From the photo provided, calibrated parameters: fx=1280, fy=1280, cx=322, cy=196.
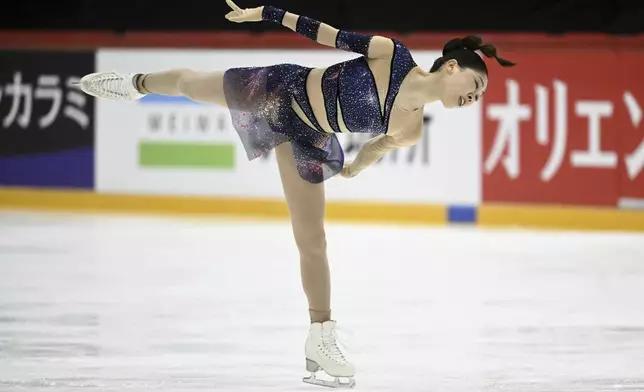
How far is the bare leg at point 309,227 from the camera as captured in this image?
12.8 feet

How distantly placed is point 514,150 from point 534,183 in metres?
0.26

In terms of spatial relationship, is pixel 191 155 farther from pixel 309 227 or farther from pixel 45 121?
pixel 309 227

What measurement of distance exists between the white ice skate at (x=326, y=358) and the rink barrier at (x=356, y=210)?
15.8 ft

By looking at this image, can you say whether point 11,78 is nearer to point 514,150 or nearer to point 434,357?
point 514,150

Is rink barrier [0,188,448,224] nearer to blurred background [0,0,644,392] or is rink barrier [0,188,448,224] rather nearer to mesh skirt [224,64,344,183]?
blurred background [0,0,644,392]

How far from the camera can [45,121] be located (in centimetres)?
947

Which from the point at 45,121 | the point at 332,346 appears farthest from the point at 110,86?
the point at 45,121

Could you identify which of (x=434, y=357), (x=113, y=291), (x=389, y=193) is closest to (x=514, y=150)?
(x=389, y=193)

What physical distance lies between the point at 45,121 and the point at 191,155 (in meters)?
1.21

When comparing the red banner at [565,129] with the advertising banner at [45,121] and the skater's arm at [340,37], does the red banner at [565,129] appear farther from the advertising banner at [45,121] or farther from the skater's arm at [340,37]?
the skater's arm at [340,37]

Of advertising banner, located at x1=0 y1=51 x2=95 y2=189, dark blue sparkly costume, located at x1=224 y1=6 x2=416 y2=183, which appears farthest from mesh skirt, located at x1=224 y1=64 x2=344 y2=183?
advertising banner, located at x1=0 y1=51 x2=95 y2=189

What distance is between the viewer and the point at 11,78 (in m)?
9.55

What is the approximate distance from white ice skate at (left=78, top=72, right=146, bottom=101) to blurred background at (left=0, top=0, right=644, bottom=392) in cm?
97

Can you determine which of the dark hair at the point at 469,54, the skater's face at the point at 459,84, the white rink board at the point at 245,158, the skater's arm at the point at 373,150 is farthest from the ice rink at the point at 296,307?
the dark hair at the point at 469,54
